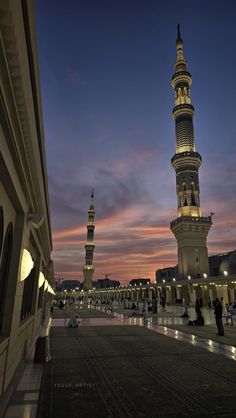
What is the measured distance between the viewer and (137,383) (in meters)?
6.37

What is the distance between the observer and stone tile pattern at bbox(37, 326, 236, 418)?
493cm

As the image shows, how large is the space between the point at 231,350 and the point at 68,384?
6064 mm

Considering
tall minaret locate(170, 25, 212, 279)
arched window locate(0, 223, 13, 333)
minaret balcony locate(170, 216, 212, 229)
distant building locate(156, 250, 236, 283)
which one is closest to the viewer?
arched window locate(0, 223, 13, 333)

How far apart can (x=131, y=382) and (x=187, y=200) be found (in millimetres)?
49656

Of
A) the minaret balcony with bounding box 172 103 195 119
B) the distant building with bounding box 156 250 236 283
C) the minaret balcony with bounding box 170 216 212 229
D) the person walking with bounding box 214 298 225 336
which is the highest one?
the minaret balcony with bounding box 172 103 195 119

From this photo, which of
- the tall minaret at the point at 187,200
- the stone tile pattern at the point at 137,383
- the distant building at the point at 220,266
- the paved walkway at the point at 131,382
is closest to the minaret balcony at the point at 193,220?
the tall minaret at the point at 187,200

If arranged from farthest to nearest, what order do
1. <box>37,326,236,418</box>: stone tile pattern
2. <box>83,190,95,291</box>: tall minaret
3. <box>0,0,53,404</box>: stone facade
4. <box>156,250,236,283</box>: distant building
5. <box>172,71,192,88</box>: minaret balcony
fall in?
1. <box>83,190,95,291</box>: tall minaret
2. <box>172,71,192,88</box>: minaret balcony
3. <box>156,250,236,283</box>: distant building
4. <box>37,326,236,418</box>: stone tile pattern
5. <box>0,0,53,404</box>: stone facade

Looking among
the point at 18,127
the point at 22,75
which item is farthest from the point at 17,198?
the point at 22,75

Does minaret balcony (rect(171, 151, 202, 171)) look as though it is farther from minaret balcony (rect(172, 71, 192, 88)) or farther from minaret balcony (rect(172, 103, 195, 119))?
minaret balcony (rect(172, 71, 192, 88))

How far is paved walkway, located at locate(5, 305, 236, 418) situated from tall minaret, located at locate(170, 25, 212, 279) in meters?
40.5

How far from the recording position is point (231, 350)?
10070 mm

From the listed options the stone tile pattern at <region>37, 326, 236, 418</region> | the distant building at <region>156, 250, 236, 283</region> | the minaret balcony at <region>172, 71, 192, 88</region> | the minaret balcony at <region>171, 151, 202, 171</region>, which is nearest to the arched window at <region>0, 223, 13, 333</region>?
the stone tile pattern at <region>37, 326, 236, 418</region>

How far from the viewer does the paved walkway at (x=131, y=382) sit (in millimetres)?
4938

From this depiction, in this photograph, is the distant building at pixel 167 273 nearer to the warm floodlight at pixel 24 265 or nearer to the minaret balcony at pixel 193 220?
the minaret balcony at pixel 193 220
